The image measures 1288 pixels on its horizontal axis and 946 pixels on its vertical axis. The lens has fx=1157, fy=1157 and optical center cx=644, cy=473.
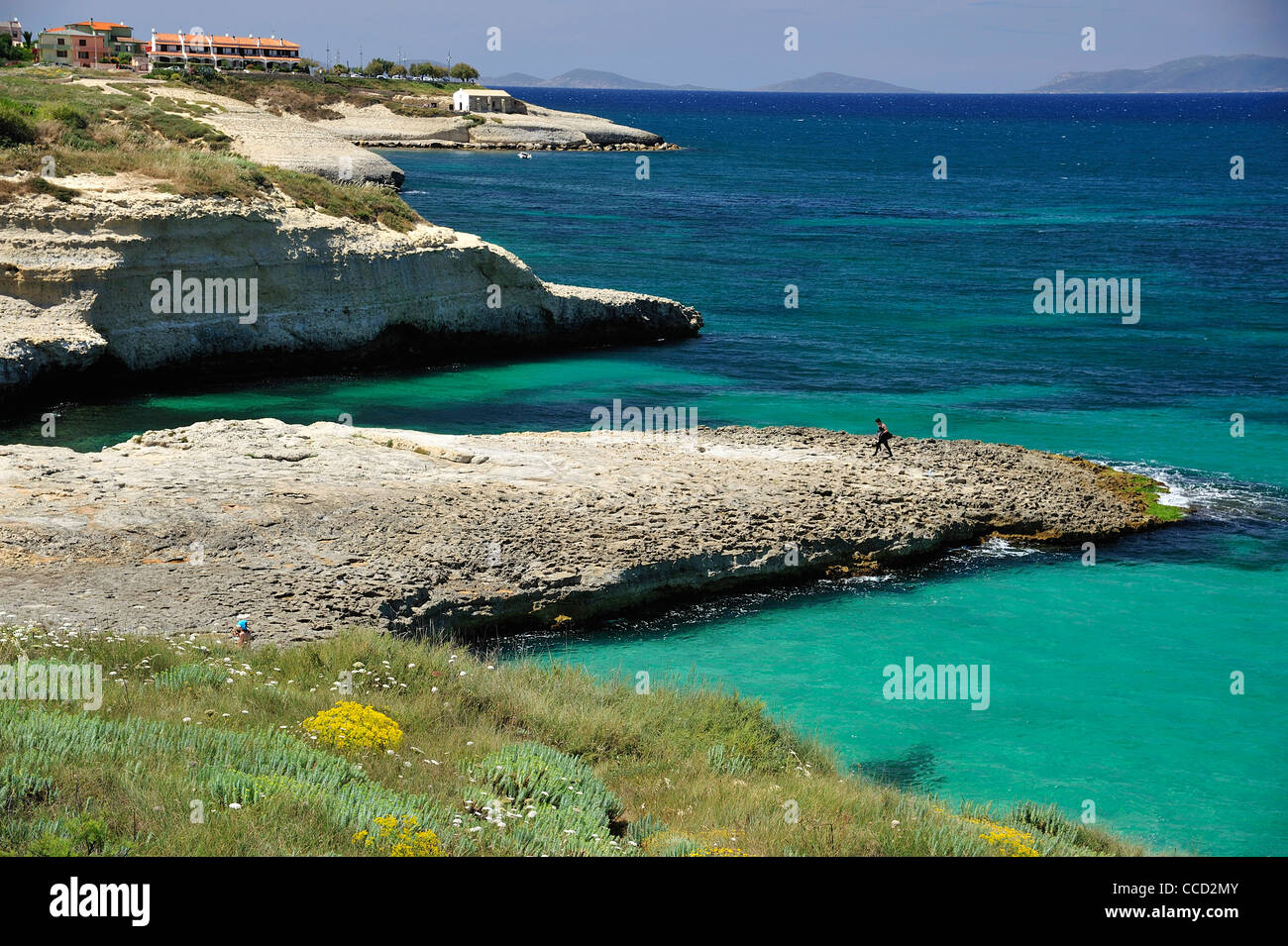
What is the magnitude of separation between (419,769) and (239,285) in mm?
27499

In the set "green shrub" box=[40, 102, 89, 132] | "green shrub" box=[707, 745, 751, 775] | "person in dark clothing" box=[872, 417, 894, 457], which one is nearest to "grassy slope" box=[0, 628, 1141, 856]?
"green shrub" box=[707, 745, 751, 775]

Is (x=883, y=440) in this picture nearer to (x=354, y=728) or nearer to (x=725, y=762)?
(x=725, y=762)

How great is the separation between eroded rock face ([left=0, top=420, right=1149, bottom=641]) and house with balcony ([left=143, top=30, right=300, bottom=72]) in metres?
133

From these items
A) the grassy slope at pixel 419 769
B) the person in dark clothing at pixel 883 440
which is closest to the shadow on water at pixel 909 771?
the grassy slope at pixel 419 769

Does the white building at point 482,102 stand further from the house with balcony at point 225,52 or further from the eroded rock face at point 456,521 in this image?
the eroded rock face at point 456,521

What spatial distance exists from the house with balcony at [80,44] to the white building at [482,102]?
4011 cm

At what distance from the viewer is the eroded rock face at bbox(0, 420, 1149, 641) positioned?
18.0m

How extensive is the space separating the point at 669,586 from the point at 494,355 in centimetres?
2235

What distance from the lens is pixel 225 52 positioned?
15788 centimetres

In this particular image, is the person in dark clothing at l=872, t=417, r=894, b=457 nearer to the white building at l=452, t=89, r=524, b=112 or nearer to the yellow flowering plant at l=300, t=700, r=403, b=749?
the yellow flowering plant at l=300, t=700, r=403, b=749

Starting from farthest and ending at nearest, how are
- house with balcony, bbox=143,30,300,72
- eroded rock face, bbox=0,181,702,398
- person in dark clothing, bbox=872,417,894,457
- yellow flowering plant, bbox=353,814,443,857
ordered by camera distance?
house with balcony, bbox=143,30,300,72 → eroded rock face, bbox=0,181,702,398 → person in dark clothing, bbox=872,417,894,457 → yellow flowering plant, bbox=353,814,443,857

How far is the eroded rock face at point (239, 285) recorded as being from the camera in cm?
3127

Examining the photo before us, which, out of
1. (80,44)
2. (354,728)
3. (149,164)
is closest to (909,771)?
(354,728)
